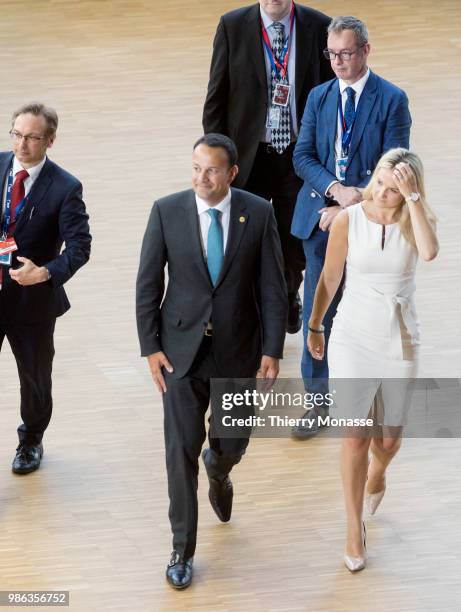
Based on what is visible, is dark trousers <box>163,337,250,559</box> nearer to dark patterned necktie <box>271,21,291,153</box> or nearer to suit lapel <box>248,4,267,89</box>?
dark patterned necktie <box>271,21,291,153</box>

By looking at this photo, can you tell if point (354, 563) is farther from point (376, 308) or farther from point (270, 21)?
point (270, 21)

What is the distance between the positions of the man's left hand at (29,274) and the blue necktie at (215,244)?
0.81 metres

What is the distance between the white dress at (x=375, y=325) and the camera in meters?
5.83

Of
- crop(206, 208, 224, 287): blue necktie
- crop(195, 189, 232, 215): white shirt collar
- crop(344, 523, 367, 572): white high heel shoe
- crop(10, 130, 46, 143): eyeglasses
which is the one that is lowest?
crop(344, 523, 367, 572): white high heel shoe

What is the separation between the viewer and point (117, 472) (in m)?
6.91

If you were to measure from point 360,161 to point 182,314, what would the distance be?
1.47 m

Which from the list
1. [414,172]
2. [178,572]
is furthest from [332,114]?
[178,572]

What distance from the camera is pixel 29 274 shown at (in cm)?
616

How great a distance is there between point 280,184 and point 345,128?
3.13 ft

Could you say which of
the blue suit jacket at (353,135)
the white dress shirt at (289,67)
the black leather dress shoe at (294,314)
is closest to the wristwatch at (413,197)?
the blue suit jacket at (353,135)

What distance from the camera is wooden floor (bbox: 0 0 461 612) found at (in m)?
6.02

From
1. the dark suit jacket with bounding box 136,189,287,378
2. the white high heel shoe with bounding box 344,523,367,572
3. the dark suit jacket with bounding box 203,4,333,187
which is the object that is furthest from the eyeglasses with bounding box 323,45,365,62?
the white high heel shoe with bounding box 344,523,367,572

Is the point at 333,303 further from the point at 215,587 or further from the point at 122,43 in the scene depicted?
the point at 122,43

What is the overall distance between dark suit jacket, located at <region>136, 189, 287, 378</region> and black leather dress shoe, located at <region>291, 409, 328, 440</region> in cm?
143
